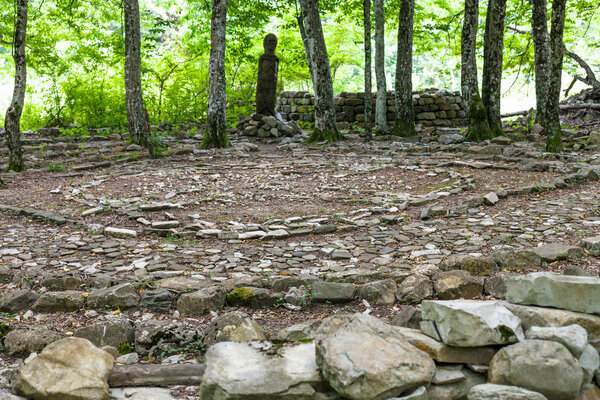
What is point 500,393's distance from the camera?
230 centimetres

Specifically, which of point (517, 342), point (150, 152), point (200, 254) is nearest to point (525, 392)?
point (517, 342)

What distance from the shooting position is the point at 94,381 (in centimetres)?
258

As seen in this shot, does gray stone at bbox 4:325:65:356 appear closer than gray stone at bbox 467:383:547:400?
No

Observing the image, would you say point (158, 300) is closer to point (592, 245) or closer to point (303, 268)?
point (303, 268)

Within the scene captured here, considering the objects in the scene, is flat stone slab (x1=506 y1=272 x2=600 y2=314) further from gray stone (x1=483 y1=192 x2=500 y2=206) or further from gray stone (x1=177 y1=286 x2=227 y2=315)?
gray stone (x1=483 y1=192 x2=500 y2=206)

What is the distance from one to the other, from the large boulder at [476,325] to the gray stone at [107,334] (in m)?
2.04

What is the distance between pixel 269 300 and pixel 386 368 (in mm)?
1905

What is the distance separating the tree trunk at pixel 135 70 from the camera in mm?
13789

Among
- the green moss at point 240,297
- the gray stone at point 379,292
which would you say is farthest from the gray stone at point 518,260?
the green moss at point 240,297

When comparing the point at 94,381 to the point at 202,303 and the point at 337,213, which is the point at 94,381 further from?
the point at 337,213

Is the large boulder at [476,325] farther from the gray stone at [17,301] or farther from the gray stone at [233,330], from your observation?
the gray stone at [17,301]

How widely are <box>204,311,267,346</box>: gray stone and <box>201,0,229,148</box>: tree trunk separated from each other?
1118 centimetres

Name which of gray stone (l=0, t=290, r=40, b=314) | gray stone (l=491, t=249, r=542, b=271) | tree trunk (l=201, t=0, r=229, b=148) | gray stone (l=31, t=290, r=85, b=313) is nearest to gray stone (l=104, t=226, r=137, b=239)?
gray stone (l=0, t=290, r=40, b=314)

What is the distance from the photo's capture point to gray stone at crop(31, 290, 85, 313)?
4020mm
